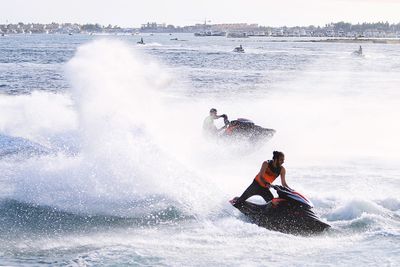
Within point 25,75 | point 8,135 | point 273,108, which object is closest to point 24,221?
point 8,135

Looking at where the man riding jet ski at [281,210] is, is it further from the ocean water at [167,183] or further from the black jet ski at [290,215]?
the ocean water at [167,183]

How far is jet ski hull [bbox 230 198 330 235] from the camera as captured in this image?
11.9 metres

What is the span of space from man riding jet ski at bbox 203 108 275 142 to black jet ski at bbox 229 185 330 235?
289 inches

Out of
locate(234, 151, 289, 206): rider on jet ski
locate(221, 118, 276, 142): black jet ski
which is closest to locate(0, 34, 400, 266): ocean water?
locate(221, 118, 276, 142): black jet ski

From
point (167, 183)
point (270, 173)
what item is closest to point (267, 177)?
point (270, 173)

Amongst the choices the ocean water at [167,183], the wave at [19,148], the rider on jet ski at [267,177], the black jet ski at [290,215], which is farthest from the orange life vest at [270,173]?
the wave at [19,148]

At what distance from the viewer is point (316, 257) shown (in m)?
10.9

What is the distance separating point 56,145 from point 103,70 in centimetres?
471

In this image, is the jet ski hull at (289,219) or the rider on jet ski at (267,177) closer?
the jet ski hull at (289,219)

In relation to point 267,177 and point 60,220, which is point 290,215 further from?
point 60,220

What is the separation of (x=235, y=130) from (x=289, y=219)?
769 cm

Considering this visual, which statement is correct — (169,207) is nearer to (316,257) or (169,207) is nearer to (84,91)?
(316,257)

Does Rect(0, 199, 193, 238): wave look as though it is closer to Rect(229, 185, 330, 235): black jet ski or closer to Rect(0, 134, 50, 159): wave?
Rect(229, 185, 330, 235): black jet ski

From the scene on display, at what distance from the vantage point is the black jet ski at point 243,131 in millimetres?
19422
